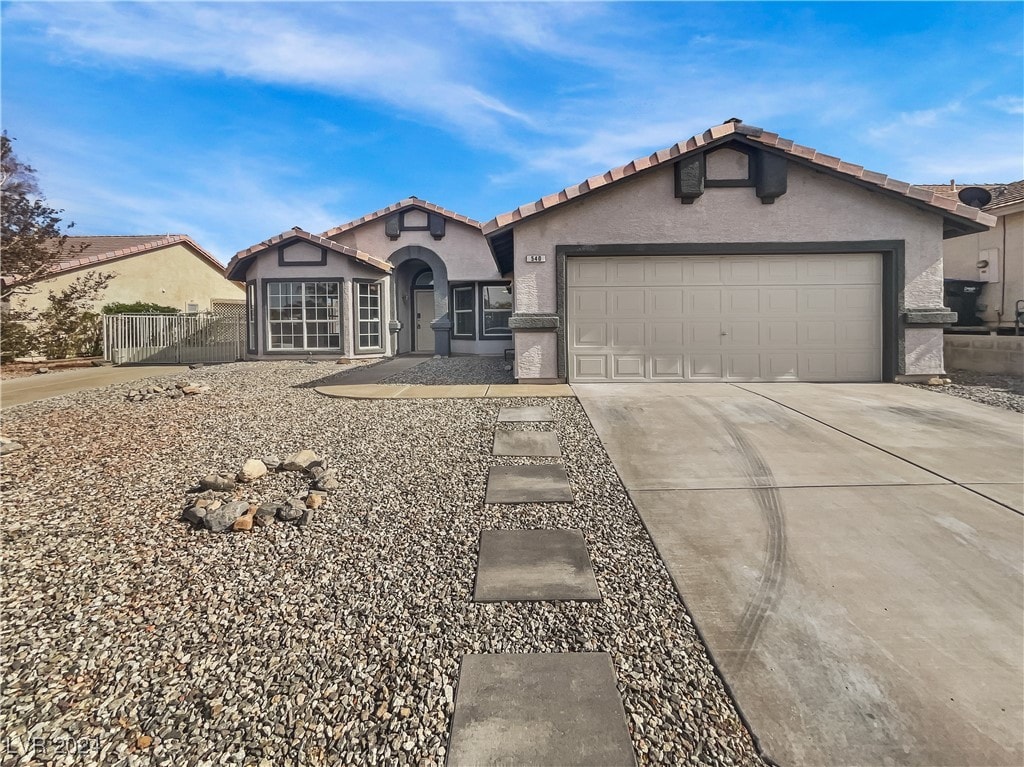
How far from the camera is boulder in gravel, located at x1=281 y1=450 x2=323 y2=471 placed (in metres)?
4.72

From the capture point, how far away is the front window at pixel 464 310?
17.8 metres

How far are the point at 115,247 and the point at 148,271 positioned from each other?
12.1 ft

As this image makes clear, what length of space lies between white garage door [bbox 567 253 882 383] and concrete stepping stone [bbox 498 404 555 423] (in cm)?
254

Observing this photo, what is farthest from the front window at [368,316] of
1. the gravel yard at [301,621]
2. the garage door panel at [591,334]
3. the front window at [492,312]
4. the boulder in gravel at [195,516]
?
the boulder in gravel at [195,516]

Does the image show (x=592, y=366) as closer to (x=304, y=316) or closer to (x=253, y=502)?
(x=253, y=502)

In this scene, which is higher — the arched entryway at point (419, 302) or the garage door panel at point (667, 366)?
the arched entryway at point (419, 302)

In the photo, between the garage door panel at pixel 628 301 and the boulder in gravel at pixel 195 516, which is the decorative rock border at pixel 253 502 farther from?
the garage door panel at pixel 628 301

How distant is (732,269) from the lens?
9.38 meters

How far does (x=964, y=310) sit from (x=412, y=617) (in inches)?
634

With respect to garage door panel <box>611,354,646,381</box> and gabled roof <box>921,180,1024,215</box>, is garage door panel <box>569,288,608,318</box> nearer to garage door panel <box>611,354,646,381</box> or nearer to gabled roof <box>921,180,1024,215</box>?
garage door panel <box>611,354,646,381</box>

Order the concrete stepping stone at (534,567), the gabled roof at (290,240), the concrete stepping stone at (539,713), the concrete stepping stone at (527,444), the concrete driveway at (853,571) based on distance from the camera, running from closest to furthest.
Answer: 1. the concrete stepping stone at (539,713)
2. the concrete driveway at (853,571)
3. the concrete stepping stone at (534,567)
4. the concrete stepping stone at (527,444)
5. the gabled roof at (290,240)

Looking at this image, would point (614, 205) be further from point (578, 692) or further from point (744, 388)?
point (578, 692)

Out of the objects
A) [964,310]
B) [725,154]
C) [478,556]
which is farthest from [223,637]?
[964,310]

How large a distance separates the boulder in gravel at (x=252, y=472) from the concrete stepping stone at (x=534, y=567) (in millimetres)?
2250
